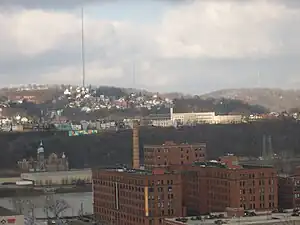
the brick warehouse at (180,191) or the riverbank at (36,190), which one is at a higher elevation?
the brick warehouse at (180,191)

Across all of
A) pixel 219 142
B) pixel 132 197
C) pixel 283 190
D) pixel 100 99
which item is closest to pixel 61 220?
pixel 132 197

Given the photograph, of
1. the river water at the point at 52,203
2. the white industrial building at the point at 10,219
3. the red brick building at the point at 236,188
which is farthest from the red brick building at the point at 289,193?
the white industrial building at the point at 10,219

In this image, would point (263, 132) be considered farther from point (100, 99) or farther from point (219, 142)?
point (100, 99)

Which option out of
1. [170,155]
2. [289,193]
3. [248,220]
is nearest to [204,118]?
[170,155]

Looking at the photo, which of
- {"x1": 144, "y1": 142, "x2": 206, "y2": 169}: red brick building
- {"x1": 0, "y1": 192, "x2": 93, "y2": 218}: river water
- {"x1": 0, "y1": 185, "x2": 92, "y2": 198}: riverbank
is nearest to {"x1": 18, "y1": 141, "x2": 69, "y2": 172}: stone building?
{"x1": 0, "y1": 185, "x2": 92, "y2": 198}: riverbank

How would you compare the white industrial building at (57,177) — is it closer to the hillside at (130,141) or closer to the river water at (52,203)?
the river water at (52,203)

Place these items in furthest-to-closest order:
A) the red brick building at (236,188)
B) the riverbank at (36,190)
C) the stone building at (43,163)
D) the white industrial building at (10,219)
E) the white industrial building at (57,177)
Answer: the stone building at (43,163) → the white industrial building at (57,177) → the riverbank at (36,190) → the red brick building at (236,188) → the white industrial building at (10,219)

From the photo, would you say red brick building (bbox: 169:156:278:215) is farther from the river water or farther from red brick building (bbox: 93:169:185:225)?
the river water

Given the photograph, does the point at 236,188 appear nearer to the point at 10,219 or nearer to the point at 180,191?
the point at 180,191
